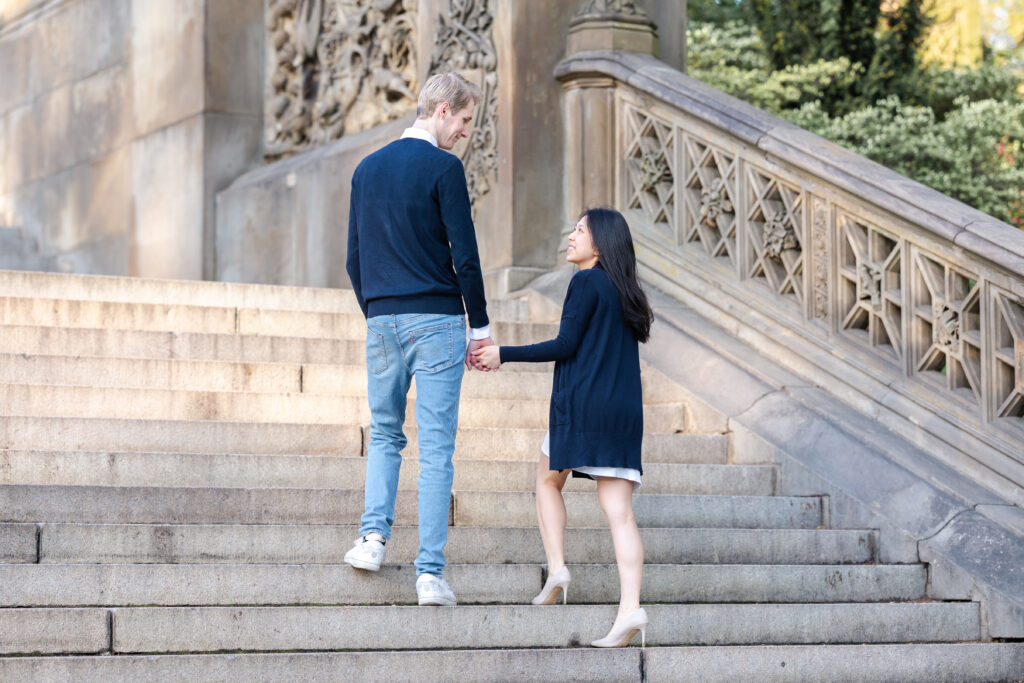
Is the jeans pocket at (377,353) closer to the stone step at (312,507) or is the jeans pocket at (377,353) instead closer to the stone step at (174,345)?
the stone step at (312,507)

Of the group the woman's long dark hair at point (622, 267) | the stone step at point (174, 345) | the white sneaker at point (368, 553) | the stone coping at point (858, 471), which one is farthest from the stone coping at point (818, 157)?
the white sneaker at point (368, 553)

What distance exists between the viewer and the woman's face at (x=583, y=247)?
5.20 meters

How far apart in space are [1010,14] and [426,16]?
43.3 feet

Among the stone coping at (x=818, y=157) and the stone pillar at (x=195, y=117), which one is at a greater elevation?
the stone pillar at (x=195, y=117)

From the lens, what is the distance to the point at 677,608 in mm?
5426

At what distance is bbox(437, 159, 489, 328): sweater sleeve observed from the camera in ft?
16.2

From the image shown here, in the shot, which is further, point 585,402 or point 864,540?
point 864,540

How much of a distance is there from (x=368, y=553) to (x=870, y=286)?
3.31 metres

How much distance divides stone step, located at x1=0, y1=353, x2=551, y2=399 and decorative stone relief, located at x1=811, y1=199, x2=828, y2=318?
4.83 ft

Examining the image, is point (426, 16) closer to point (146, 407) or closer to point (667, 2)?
point (667, 2)

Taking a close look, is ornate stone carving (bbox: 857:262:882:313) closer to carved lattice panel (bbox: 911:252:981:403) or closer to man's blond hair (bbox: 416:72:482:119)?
carved lattice panel (bbox: 911:252:981:403)

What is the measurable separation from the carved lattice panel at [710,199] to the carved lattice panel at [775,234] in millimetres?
151

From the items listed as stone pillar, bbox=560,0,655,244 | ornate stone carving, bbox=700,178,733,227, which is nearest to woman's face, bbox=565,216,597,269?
ornate stone carving, bbox=700,178,733,227

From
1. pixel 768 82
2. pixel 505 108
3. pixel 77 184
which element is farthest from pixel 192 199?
pixel 768 82
